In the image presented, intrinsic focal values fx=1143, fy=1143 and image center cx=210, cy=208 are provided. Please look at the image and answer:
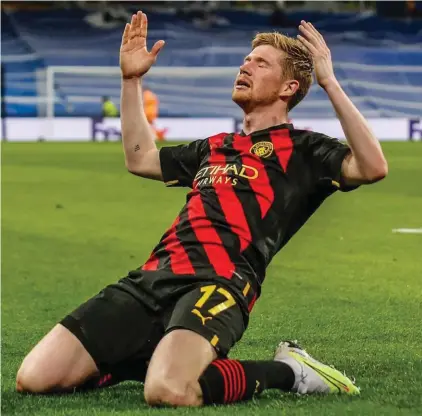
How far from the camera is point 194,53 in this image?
36344 mm

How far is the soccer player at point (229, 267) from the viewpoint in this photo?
13.2ft

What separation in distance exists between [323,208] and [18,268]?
4995 mm

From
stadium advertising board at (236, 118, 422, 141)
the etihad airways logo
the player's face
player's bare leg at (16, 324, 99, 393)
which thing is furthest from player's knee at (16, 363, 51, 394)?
stadium advertising board at (236, 118, 422, 141)

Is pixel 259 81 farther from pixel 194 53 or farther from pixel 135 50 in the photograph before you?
pixel 194 53

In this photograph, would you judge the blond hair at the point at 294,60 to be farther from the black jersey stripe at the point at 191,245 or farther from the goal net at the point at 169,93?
the goal net at the point at 169,93

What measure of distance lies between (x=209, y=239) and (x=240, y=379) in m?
0.61

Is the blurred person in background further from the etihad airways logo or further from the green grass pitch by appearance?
the etihad airways logo

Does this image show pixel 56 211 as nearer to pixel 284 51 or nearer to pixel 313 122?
pixel 284 51

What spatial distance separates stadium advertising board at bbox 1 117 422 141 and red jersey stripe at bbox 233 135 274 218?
2345cm

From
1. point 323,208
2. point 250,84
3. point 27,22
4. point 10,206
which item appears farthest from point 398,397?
point 27,22

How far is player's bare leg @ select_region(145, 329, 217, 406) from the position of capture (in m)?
3.88

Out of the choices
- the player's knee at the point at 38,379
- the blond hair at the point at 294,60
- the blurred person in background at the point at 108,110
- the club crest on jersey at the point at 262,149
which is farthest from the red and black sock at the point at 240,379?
the blurred person in background at the point at 108,110

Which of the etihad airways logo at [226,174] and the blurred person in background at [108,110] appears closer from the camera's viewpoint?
the etihad airways logo at [226,174]

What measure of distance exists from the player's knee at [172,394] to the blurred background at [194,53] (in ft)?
88.4
